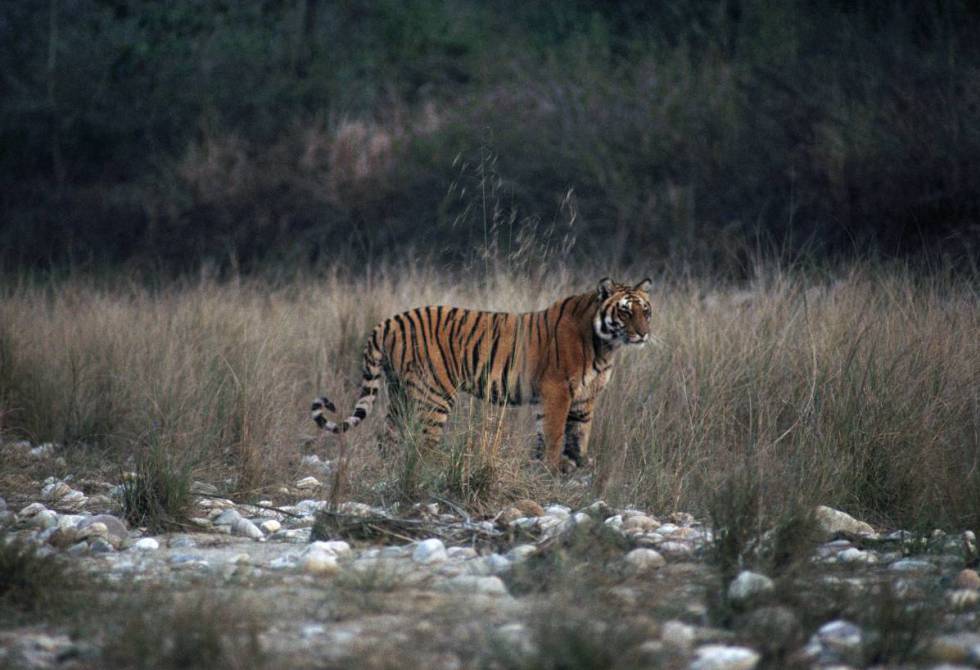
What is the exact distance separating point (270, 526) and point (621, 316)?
2604 millimetres

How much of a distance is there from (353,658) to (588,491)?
2.74m

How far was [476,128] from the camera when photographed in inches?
759

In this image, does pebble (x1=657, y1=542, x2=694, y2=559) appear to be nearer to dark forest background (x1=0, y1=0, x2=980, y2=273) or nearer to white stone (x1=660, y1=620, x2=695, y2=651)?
white stone (x1=660, y1=620, x2=695, y2=651)

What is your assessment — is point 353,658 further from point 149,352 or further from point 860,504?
point 149,352

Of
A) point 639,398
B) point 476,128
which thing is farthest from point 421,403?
point 476,128

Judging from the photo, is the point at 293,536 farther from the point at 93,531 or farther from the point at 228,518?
the point at 93,531

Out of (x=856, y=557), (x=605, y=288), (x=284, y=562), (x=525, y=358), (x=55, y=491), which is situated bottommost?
(x=55, y=491)

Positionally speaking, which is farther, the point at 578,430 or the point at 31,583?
the point at 578,430

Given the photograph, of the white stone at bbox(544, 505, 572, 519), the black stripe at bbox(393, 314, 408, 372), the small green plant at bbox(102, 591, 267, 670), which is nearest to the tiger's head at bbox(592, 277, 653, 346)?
the black stripe at bbox(393, 314, 408, 372)

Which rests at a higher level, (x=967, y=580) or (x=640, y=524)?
(x=967, y=580)

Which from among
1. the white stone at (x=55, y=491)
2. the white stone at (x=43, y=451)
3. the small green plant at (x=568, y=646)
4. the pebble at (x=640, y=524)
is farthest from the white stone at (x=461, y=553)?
the white stone at (x=43, y=451)

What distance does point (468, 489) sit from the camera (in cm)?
539

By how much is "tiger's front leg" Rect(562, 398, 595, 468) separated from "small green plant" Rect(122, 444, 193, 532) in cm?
247

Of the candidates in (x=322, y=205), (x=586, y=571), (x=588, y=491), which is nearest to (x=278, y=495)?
(x=588, y=491)
